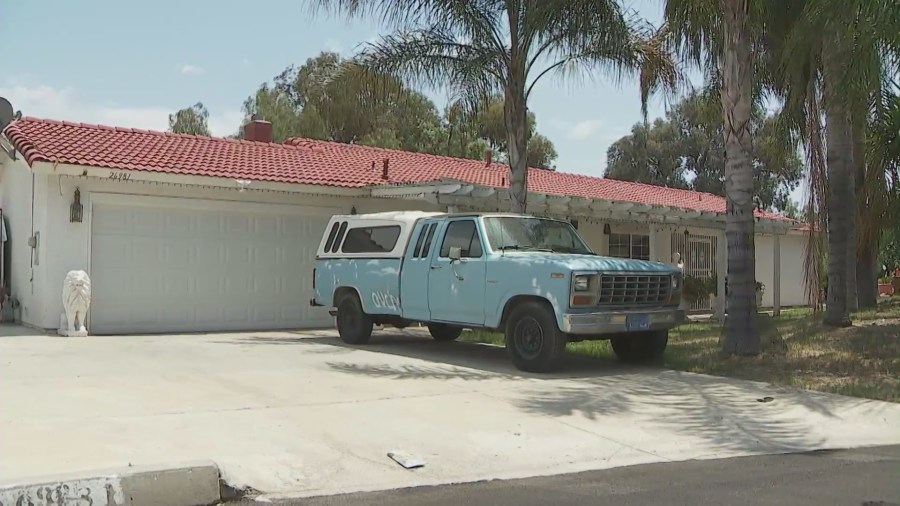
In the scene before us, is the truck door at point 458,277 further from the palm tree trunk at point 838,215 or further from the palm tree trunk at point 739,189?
the palm tree trunk at point 838,215

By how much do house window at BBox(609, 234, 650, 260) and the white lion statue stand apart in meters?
13.5

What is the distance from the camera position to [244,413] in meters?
7.54

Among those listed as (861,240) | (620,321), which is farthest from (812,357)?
(861,240)

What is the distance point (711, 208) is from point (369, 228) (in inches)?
638

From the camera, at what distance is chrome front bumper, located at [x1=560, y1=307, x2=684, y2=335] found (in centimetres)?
984

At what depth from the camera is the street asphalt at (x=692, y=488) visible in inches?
209

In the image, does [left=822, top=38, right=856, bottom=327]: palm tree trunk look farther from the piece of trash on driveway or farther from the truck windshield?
the piece of trash on driveway

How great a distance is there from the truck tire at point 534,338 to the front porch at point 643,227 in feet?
15.2

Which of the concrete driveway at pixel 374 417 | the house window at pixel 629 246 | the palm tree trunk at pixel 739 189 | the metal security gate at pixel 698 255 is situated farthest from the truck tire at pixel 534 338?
the metal security gate at pixel 698 255

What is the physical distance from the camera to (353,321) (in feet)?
43.4

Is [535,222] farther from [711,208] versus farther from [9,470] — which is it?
[711,208]

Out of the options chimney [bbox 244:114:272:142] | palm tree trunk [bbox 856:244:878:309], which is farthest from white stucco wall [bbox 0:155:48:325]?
palm tree trunk [bbox 856:244:878:309]

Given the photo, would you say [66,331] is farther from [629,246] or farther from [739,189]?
[629,246]

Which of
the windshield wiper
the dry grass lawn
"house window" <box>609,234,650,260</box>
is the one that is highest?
"house window" <box>609,234,650,260</box>
